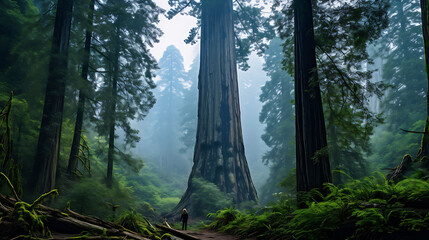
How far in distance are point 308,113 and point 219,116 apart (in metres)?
8.45

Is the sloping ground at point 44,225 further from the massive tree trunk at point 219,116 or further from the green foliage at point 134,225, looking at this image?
the massive tree trunk at point 219,116

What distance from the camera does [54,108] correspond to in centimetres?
658

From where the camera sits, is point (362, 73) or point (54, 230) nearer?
point (54, 230)

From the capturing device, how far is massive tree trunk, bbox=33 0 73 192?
621 centimetres

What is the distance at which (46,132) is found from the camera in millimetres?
6336

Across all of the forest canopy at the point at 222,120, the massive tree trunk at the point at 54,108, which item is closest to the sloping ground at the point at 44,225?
the forest canopy at the point at 222,120

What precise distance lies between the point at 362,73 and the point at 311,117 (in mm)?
1538

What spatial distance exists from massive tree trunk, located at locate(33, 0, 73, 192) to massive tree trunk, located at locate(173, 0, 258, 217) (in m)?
6.63

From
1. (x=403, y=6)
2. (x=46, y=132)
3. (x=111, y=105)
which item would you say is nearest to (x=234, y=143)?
(x=111, y=105)

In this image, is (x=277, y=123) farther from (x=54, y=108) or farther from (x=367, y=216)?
(x=367, y=216)

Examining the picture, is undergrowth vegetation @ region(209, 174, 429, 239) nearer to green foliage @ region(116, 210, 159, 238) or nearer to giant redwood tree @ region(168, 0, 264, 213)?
green foliage @ region(116, 210, 159, 238)

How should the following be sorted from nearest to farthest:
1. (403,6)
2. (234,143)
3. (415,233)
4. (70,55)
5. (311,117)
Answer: (415,233) < (311,117) < (70,55) < (234,143) < (403,6)

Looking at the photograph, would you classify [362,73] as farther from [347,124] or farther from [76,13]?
[76,13]

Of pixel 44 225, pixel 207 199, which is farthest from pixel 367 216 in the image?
pixel 207 199
